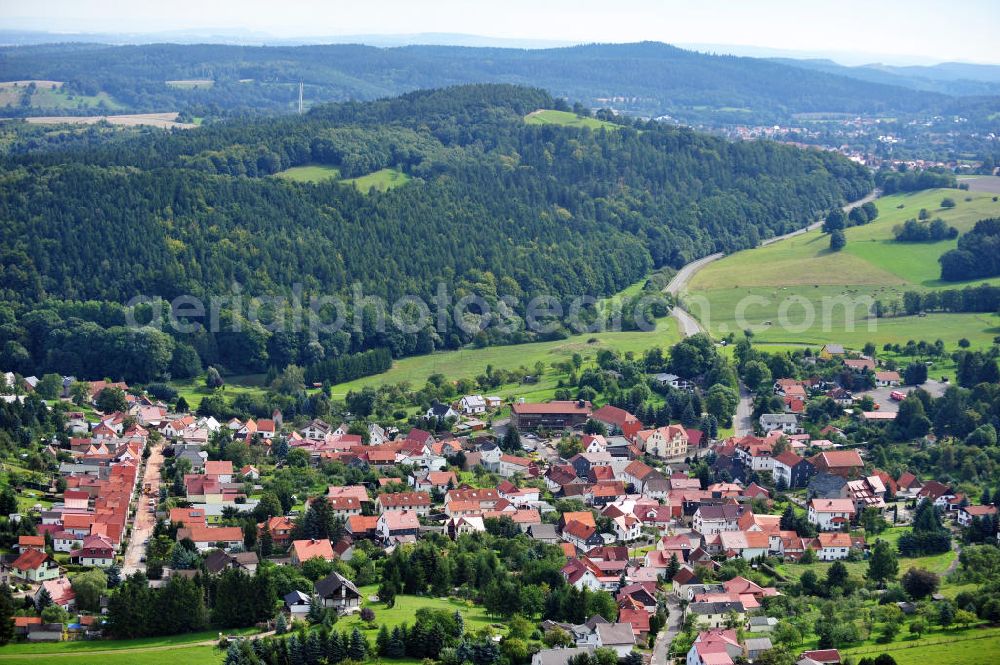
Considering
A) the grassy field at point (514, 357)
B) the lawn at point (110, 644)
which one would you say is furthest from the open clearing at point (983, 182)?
the lawn at point (110, 644)

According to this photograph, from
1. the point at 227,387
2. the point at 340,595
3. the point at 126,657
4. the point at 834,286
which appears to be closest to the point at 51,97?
the point at 227,387

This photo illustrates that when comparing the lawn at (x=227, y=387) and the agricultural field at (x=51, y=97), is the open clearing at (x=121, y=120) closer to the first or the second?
the agricultural field at (x=51, y=97)

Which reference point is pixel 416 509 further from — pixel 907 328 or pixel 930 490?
pixel 907 328

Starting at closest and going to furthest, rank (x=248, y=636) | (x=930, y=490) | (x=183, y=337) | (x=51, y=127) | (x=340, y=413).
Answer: (x=248, y=636)
(x=930, y=490)
(x=340, y=413)
(x=183, y=337)
(x=51, y=127)

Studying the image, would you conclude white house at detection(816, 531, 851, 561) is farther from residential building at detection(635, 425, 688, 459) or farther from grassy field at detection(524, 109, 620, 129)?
grassy field at detection(524, 109, 620, 129)

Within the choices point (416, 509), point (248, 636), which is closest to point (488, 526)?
point (416, 509)

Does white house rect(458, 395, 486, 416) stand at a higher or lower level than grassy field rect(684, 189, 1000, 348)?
lower

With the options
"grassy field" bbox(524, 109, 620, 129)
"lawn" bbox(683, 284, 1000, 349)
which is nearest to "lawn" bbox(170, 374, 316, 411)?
"lawn" bbox(683, 284, 1000, 349)
